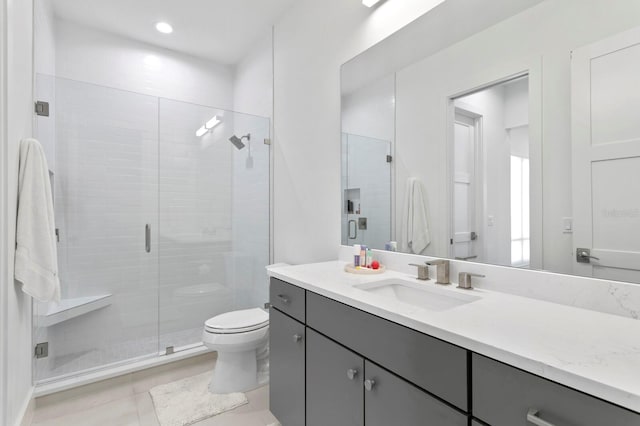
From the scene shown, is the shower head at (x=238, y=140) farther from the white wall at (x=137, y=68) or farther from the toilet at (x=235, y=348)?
the toilet at (x=235, y=348)

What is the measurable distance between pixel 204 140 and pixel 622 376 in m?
2.90

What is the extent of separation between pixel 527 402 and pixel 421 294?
2.33ft

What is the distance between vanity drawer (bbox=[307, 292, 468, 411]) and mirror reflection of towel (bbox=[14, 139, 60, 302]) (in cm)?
140

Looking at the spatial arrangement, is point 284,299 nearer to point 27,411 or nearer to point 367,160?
point 367,160

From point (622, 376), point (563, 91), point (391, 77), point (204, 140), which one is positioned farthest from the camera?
point (204, 140)

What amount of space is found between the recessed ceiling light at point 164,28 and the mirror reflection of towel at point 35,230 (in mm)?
1686

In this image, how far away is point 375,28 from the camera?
1747 millimetres

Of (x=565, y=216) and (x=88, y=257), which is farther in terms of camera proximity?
(x=88, y=257)

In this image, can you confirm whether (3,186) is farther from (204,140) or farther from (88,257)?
(204,140)

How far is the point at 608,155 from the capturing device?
99 centimetres

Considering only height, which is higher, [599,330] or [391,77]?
[391,77]

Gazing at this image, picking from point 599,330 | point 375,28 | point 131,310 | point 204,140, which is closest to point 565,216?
point 599,330

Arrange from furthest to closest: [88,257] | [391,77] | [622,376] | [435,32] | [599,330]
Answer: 1. [88,257]
2. [391,77]
3. [435,32]
4. [599,330]
5. [622,376]

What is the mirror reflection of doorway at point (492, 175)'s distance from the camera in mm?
1196
